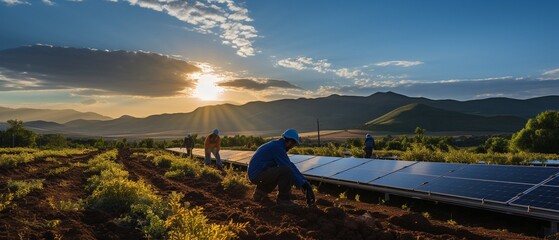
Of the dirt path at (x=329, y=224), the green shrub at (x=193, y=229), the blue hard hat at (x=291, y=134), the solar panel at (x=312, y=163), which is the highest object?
the blue hard hat at (x=291, y=134)

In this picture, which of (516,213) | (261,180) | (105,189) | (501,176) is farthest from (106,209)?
(501,176)

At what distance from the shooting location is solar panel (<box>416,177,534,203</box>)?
7963 millimetres

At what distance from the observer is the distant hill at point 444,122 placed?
152 m

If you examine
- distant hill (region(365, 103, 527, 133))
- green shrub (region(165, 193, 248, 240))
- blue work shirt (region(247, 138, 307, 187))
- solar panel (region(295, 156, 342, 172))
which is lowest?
solar panel (region(295, 156, 342, 172))

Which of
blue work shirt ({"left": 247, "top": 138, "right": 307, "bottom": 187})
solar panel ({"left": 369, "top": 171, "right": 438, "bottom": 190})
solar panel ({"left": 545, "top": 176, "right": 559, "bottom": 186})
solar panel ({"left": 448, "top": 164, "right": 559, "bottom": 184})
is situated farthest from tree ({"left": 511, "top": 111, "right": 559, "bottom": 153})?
blue work shirt ({"left": 247, "top": 138, "right": 307, "bottom": 187})

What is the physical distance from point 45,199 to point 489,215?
8.70 meters

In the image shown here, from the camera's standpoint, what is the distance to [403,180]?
34.3 ft

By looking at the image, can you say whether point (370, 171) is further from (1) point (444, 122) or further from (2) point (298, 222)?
(1) point (444, 122)

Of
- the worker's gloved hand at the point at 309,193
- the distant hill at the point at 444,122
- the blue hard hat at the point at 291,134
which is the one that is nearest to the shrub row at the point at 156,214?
the worker's gloved hand at the point at 309,193

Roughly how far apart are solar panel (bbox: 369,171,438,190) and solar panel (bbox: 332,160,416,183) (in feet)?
1.19

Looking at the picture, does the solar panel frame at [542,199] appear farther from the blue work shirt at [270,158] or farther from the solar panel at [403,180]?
the blue work shirt at [270,158]

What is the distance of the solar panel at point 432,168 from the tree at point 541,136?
41.2 metres

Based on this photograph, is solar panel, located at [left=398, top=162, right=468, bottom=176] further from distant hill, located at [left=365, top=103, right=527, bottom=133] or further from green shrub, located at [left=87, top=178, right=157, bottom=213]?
distant hill, located at [left=365, top=103, right=527, bottom=133]

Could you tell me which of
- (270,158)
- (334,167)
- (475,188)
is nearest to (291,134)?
(270,158)
